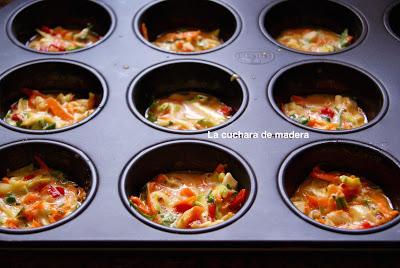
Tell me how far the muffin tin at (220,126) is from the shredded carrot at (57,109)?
6.5 inches

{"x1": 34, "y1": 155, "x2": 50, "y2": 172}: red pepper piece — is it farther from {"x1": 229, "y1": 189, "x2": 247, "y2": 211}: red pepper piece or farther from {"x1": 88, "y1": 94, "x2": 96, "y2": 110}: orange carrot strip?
{"x1": 229, "y1": 189, "x2": 247, "y2": 211}: red pepper piece

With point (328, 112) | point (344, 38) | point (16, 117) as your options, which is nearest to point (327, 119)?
point (328, 112)

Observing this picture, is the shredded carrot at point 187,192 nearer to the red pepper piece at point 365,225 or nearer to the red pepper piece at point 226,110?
the red pepper piece at point 226,110

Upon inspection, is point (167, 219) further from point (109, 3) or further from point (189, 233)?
point (109, 3)

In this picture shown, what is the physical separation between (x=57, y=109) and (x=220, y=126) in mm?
1018

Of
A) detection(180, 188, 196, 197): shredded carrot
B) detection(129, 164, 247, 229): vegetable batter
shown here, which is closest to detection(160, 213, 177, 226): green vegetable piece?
detection(129, 164, 247, 229): vegetable batter

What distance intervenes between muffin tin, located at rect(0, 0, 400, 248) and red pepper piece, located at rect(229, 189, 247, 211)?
0.05 m

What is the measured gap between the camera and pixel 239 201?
2.96 meters

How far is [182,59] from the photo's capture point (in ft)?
12.0

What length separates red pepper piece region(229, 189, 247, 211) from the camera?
9.71ft

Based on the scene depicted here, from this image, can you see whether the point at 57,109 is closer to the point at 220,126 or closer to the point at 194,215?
the point at 220,126
